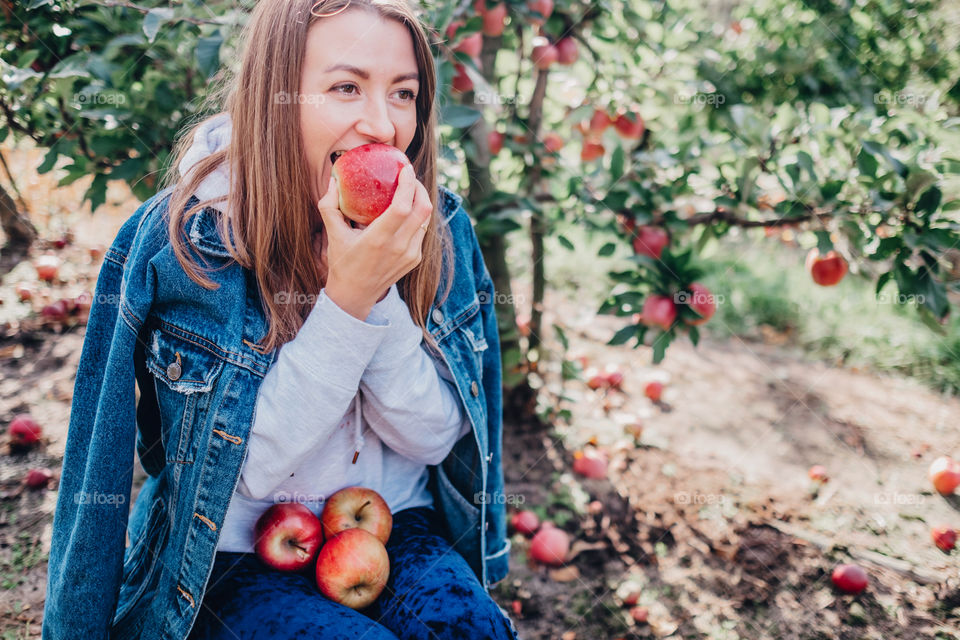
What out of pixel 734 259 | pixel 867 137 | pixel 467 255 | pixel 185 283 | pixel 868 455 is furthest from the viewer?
pixel 734 259

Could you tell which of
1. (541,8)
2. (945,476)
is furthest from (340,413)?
(945,476)

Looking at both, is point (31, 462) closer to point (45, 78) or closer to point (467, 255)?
point (45, 78)

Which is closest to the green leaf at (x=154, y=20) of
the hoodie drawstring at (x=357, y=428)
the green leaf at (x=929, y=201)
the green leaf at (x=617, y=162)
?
the hoodie drawstring at (x=357, y=428)

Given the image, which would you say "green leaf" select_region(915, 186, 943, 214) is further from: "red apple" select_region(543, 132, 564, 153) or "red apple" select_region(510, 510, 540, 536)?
"red apple" select_region(510, 510, 540, 536)

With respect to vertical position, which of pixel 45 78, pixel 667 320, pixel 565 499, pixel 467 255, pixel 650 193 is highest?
pixel 45 78

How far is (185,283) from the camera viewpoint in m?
1.10

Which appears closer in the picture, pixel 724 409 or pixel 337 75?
pixel 337 75

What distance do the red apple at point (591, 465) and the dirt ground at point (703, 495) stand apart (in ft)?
0.11

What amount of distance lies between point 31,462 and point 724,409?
2.83 meters

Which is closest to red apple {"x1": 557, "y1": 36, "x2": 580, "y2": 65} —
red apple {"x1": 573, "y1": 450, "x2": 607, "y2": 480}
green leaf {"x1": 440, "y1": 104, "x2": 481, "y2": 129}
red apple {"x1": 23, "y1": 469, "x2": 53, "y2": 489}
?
green leaf {"x1": 440, "y1": 104, "x2": 481, "y2": 129}

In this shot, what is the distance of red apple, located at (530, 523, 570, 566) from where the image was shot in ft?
6.63

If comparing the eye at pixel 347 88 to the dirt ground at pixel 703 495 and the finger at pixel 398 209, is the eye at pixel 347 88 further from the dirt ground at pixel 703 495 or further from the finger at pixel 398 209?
the dirt ground at pixel 703 495

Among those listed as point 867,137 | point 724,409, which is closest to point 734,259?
point 724,409

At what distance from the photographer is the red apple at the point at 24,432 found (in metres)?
2.11
